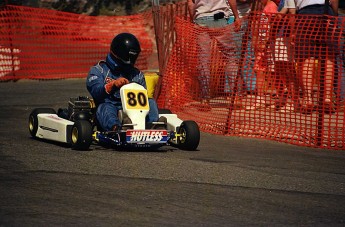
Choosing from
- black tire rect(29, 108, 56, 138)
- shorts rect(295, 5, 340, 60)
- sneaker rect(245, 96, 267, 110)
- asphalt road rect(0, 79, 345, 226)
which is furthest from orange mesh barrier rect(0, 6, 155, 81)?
shorts rect(295, 5, 340, 60)

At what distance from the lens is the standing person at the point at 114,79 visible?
33.8 ft

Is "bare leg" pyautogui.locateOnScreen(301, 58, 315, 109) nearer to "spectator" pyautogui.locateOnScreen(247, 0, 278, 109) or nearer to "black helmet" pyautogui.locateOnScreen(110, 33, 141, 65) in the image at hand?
"spectator" pyautogui.locateOnScreen(247, 0, 278, 109)

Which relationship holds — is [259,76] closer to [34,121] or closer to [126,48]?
[126,48]

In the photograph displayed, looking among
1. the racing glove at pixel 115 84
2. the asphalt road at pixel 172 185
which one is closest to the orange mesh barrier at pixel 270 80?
the asphalt road at pixel 172 185

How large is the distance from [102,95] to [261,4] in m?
5.52

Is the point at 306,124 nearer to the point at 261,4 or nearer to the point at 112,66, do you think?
the point at 112,66

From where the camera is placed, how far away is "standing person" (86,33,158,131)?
1030cm

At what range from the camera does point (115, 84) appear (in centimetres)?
1030

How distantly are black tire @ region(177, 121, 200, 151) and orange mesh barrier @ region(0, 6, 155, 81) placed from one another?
967cm

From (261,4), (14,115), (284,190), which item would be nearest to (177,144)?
(284,190)

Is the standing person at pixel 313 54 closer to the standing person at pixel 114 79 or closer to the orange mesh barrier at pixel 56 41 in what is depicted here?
the standing person at pixel 114 79

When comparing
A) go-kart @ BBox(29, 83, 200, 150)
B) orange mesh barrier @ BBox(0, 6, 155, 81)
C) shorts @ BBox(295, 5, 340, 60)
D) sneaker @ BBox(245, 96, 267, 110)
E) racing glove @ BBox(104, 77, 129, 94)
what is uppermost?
shorts @ BBox(295, 5, 340, 60)

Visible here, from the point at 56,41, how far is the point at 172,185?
13474 mm

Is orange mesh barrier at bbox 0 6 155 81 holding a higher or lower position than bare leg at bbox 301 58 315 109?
lower
